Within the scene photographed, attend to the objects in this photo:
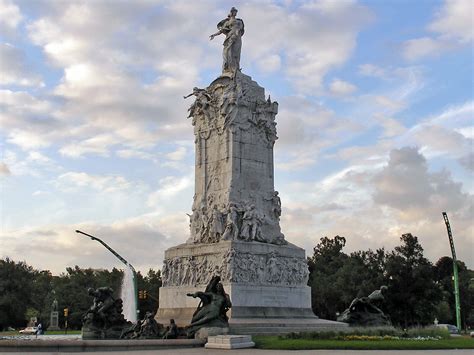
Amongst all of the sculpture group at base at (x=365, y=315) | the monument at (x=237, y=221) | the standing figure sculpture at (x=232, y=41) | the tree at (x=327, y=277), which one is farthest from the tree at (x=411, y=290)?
the standing figure sculpture at (x=232, y=41)

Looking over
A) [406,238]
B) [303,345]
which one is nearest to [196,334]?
[303,345]

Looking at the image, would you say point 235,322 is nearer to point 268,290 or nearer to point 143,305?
point 268,290

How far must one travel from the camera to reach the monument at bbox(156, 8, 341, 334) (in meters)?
31.1

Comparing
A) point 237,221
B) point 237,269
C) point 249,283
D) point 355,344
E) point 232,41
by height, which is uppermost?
point 232,41

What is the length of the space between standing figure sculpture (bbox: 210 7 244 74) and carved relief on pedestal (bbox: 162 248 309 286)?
10.2 m

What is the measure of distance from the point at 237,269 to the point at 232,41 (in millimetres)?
12541

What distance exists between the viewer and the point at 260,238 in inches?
1277

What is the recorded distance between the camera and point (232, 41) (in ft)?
117

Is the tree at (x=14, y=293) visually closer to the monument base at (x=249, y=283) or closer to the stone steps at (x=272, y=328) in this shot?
the monument base at (x=249, y=283)

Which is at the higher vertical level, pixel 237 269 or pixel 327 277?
pixel 327 277

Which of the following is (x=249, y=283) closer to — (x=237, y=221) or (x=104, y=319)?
(x=237, y=221)

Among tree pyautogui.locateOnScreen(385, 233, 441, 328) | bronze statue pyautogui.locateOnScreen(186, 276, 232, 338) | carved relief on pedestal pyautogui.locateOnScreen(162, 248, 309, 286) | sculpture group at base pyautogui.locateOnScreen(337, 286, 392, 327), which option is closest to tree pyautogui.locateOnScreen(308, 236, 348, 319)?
tree pyautogui.locateOnScreen(385, 233, 441, 328)

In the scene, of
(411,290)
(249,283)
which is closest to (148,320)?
(249,283)

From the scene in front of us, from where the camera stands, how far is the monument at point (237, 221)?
31.1m
